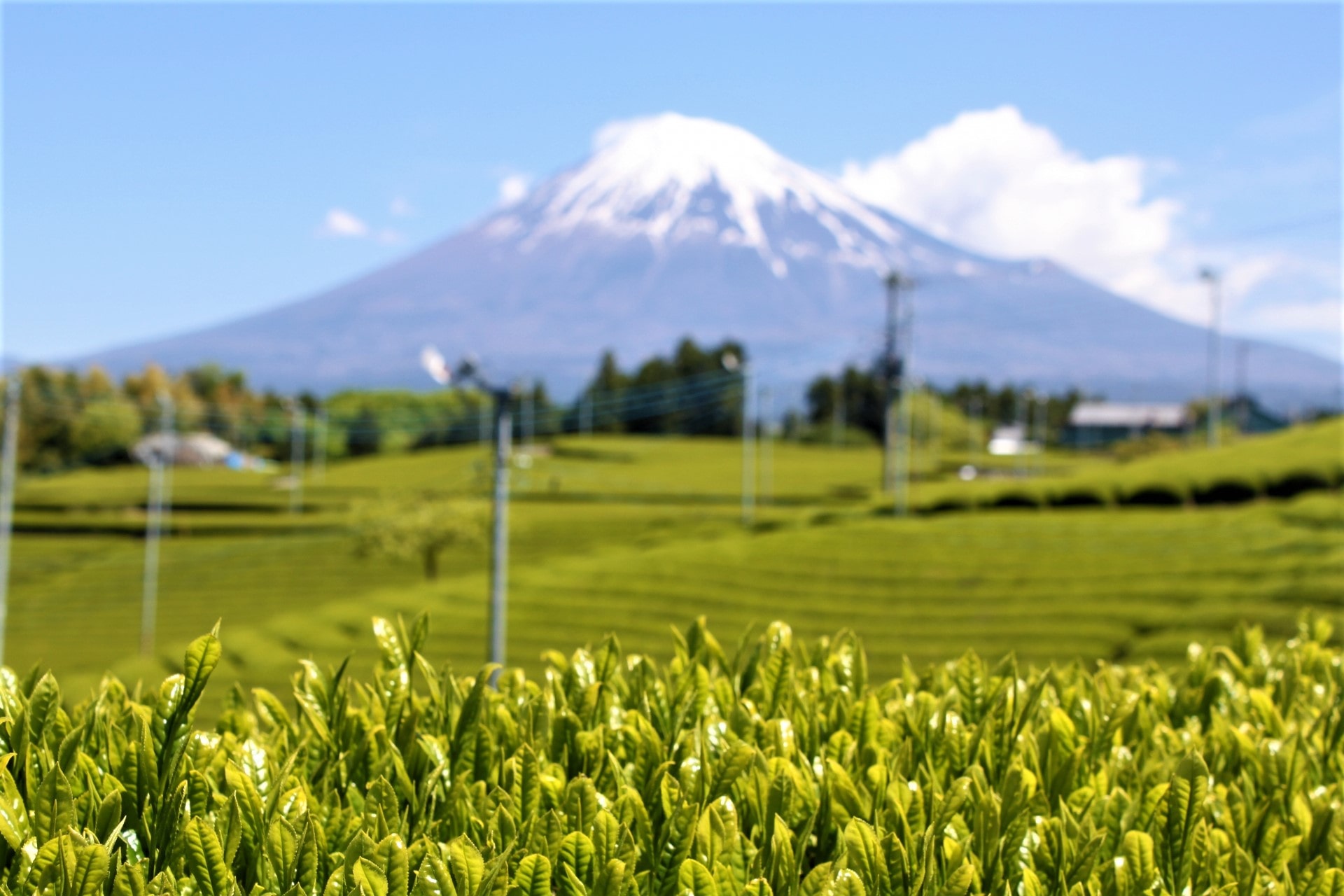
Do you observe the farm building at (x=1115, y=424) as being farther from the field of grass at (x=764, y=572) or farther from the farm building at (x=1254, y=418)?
the field of grass at (x=764, y=572)

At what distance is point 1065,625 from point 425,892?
3278cm

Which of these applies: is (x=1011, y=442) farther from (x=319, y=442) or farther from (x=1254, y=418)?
(x=319, y=442)

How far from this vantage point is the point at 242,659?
1368 inches

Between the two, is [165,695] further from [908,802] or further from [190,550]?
[190,550]

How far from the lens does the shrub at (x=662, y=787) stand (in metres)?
2.19

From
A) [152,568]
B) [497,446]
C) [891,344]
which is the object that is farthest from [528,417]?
[497,446]

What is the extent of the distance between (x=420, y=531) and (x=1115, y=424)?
365ft

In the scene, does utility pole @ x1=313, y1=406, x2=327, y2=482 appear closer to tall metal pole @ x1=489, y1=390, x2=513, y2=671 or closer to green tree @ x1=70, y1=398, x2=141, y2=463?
green tree @ x1=70, y1=398, x2=141, y2=463

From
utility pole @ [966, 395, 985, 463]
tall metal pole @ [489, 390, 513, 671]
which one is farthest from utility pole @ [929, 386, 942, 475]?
tall metal pole @ [489, 390, 513, 671]

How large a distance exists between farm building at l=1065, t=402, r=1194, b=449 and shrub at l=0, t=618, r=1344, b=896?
13859 centimetres

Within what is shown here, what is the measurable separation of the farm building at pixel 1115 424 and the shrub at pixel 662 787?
138589 millimetres

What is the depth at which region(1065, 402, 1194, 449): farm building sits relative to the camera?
136625 millimetres

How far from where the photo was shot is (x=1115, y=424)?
456 ft

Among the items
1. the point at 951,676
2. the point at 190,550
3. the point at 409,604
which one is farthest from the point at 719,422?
the point at 951,676
